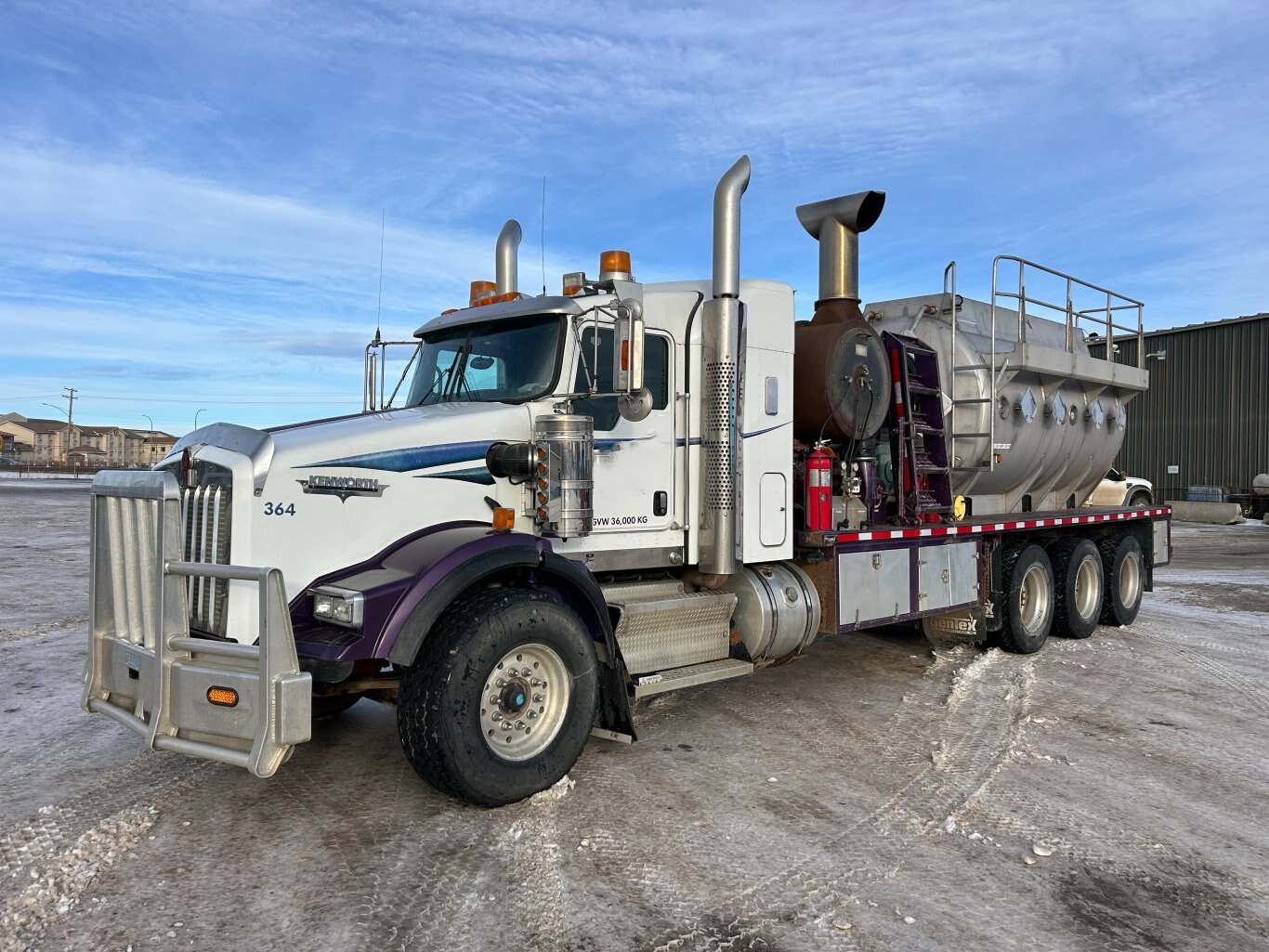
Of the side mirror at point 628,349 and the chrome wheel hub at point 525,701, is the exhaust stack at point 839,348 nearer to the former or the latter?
the side mirror at point 628,349

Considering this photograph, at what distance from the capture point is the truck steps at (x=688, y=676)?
5754mm

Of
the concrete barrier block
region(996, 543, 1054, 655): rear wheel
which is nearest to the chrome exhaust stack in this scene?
region(996, 543, 1054, 655): rear wheel

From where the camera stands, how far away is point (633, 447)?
5922 millimetres

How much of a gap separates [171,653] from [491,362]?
2.59 m

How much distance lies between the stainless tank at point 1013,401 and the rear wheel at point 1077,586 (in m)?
0.60

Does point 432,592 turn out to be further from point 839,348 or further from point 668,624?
point 839,348

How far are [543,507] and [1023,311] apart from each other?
6235 mm

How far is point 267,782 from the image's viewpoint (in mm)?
A: 5090

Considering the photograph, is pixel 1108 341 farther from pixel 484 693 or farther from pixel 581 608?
pixel 484 693

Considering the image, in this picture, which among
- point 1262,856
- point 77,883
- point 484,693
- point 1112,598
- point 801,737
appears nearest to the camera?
point 77,883

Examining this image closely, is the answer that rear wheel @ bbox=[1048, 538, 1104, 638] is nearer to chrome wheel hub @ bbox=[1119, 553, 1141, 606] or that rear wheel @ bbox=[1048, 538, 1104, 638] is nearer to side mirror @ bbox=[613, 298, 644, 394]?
chrome wheel hub @ bbox=[1119, 553, 1141, 606]

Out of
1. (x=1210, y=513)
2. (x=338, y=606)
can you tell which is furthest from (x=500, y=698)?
(x=1210, y=513)

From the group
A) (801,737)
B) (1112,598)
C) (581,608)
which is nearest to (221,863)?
(581,608)

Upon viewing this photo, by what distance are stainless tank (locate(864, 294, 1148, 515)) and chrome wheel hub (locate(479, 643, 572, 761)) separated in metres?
5.25
